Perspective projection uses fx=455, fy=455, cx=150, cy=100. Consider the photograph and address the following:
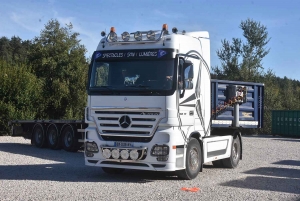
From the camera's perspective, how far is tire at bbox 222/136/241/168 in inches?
547

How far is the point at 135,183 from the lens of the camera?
35.3 ft

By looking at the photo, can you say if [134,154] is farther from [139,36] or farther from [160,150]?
[139,36]

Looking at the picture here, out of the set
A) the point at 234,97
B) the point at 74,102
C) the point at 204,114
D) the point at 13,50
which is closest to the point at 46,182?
the point at 204,114

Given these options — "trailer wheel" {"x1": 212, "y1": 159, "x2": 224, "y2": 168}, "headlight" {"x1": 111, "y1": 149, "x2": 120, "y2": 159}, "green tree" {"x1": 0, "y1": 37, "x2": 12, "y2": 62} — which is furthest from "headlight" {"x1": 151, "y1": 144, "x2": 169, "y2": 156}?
"green tree" {"x1": 0, "y1": 37, "x2": 12, "y2": 62}

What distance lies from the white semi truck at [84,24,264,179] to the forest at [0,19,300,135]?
19230 millimetres

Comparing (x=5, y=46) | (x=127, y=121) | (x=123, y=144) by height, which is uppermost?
(x=5, y=46)

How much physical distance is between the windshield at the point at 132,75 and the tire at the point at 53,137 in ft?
30.2

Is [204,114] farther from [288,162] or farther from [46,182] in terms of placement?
[288,162]

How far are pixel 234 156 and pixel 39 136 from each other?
10.5 m

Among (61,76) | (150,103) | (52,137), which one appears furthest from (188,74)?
(61,76)

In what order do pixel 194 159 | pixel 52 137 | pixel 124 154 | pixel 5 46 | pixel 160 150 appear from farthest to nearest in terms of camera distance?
pixel 5 46 < pixel 52 137 < pixel 194 159 < pixel 124 154 < pixel 160 150

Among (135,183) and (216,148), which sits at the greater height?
(216,148)

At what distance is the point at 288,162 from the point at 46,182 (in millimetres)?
9732

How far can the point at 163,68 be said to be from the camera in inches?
419
